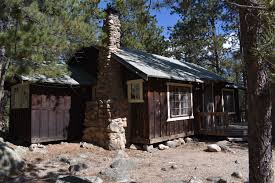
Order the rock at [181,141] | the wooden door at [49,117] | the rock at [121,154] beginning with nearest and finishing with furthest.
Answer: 1. the rock at [121,154]
2. the wooden door at [49,117]
3. the rock at [181,141]

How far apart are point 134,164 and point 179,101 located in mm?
4827

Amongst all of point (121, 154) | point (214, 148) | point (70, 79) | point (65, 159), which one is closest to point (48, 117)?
point (70, 79)

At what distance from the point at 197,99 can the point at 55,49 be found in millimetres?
7890

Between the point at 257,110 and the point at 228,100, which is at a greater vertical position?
the point at 228,100

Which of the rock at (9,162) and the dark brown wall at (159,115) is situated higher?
the dark brown wall at (159,115)

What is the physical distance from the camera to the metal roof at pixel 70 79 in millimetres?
11148

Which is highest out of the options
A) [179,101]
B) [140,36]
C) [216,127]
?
[140,36]

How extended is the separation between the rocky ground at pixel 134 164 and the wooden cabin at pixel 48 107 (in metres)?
0.71

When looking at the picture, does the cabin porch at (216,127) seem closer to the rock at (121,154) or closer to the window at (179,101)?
the window at (179,101)

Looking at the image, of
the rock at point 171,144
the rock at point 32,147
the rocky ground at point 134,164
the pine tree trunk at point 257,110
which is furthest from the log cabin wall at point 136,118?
the pine tree trunk at point 257,110

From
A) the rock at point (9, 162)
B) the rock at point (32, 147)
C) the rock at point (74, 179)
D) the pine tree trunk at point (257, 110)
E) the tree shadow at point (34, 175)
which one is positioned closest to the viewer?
the pine tree trunk at point (257, 110)

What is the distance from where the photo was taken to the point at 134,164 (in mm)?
9344

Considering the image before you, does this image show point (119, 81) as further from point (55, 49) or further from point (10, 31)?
point (10, 31)

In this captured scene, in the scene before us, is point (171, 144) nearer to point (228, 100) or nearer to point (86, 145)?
point (86, 145)
